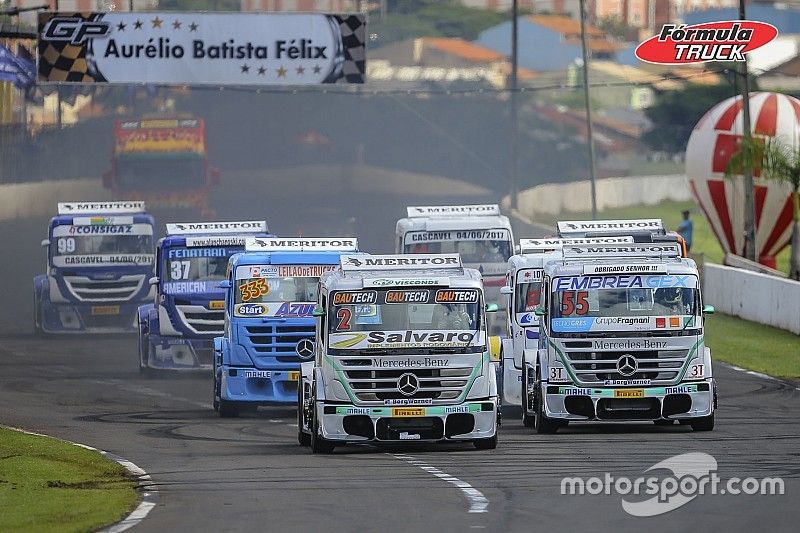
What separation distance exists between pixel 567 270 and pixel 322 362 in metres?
3.81

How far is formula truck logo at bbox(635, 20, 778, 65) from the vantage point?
136ft

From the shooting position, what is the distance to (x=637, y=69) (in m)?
142

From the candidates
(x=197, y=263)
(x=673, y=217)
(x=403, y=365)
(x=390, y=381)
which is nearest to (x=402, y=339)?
(x=403, y=365)

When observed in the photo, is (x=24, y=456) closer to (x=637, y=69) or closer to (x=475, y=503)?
(x=475, y=503)

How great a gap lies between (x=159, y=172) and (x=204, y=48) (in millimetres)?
14490

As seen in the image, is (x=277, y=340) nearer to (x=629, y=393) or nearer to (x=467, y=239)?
(x=629, y=393)

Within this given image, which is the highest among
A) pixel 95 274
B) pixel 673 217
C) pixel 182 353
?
pixel 673 217

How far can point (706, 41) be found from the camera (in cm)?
4306

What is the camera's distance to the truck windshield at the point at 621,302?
21.6 meters

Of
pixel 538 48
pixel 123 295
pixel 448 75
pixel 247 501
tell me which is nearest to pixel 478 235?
pixel 123 295

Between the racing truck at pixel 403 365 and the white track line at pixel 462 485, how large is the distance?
545 mm

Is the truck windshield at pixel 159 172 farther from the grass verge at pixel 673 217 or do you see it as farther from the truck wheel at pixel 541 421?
the truck wheel at pixel 541 421

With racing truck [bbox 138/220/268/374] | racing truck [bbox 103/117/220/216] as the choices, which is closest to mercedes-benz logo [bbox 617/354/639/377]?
racing truck [bbox 138/220/268/374]

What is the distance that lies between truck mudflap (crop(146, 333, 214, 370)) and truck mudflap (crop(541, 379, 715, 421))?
971 centimetres
